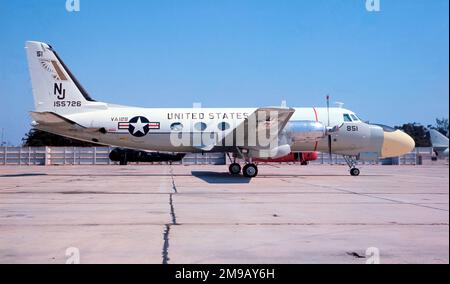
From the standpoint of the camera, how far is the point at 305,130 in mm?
22719

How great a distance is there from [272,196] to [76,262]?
8.82 metres

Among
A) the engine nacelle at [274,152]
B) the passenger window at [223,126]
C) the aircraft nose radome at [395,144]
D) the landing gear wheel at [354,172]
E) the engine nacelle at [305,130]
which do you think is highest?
the passenger window at [223,126]

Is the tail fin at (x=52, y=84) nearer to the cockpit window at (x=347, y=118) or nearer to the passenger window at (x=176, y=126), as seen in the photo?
the passenger window at (x=176, y=126)

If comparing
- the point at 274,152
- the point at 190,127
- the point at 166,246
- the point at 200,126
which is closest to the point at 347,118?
the point at 274,152

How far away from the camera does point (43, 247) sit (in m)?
6.39

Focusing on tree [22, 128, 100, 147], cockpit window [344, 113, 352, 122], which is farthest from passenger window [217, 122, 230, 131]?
tree [22, 128, 100, 147]

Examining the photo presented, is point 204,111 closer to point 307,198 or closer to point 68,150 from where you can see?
point 307,198

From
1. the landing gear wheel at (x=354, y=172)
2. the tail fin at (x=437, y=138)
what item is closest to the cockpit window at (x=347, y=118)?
the landing gear wheel at (x=354, y=172)

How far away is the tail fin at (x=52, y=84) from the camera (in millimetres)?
22969

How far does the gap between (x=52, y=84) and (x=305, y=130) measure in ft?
42.6

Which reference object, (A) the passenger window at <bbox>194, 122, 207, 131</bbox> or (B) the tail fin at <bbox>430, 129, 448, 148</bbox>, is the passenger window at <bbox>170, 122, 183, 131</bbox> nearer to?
(A) the passenger window at <bbox>194, 122, 207, 131</bbox>

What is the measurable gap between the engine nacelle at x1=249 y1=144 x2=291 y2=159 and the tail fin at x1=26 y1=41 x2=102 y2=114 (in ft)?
30.3

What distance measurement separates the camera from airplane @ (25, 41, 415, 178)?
2280 centimetres
